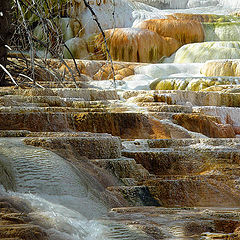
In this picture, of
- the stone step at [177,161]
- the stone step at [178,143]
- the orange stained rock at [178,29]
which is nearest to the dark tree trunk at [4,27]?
the stone step at [178,143]

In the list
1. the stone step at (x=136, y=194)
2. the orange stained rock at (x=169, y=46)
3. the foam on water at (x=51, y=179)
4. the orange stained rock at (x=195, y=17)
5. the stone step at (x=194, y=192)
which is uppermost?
the foam on water at (x=51, y=179)

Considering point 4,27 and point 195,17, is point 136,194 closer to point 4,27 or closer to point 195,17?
point 4,27

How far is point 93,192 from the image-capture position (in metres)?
3.03

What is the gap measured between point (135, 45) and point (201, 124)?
10408mm

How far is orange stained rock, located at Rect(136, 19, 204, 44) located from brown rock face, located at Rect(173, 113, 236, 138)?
11.2 metres

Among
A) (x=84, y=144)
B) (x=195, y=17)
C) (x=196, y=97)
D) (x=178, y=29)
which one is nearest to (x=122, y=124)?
(x=84, y=144)

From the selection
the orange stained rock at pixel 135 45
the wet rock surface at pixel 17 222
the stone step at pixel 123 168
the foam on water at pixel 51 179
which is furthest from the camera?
the orange stained rock at pixel 135 45

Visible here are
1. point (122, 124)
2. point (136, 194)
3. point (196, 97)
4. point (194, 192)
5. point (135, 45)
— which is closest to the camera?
point (136, 194)

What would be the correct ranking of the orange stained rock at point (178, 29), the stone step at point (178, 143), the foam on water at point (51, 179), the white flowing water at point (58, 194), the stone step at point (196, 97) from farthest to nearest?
1. the orange stained rock at point (178, 29)
2. the stone step at point (196, 97)
3. the stone step at point (178, 143)
4. the foam on water at point (51, 179)
5. the white flowing water at point (58, 194)

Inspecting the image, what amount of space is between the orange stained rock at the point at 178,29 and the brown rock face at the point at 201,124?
11160mm

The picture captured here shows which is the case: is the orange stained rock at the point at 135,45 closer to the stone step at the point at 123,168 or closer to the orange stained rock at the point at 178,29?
the orange stained rock at the point at 178,29

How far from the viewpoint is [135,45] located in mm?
16391

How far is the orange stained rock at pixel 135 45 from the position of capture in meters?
16.3

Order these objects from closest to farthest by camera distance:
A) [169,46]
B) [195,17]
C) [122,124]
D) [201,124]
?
[122,124], [201,124], [169,46], [195,17]
